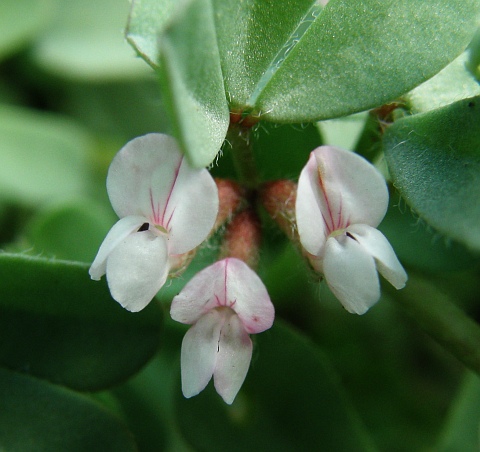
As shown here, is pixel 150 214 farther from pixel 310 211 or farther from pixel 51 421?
pixel 51 421

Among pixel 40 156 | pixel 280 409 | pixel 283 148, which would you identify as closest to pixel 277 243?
pixel 283 148

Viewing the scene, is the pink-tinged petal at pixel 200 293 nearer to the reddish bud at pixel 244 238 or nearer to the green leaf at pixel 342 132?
the reddish bud at pixel 244 238

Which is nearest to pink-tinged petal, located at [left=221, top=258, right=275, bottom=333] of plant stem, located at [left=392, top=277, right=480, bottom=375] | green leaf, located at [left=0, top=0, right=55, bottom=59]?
plant stem, located at [left=392, top=277, right=480, bottom=375]

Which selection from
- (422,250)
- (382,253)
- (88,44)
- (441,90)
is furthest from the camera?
(88,44)

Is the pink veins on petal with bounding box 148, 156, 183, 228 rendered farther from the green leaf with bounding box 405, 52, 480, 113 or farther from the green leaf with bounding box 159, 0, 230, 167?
the green leaf with bounding box 405, 52, 480, 113

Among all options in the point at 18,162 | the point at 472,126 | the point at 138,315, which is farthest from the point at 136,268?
the point at 18,162

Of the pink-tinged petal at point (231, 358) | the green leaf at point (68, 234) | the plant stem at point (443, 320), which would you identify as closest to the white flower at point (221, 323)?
the pink-tinged petal at point (231, 358)
